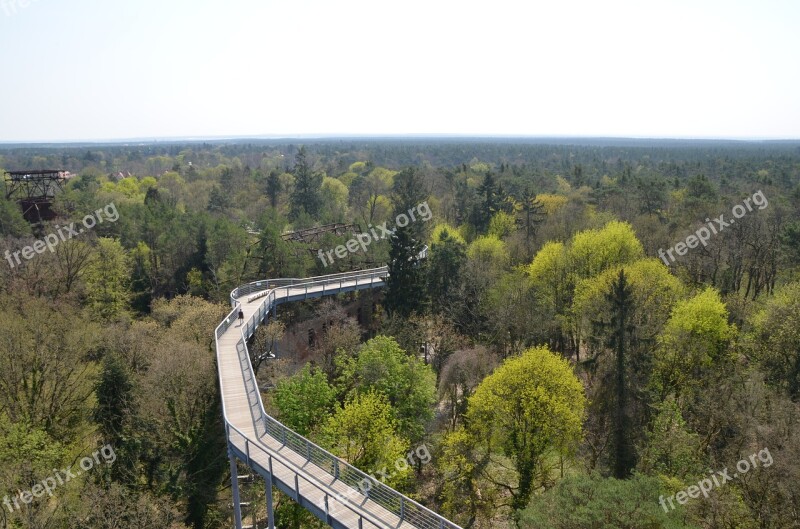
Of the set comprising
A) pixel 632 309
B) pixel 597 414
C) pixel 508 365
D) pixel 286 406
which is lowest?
pixel 597 414

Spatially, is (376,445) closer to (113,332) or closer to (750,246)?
(113,332)

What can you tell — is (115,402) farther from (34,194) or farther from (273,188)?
(273,188)

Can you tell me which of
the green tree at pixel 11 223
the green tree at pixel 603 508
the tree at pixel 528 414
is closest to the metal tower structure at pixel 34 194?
the green tree at pixel 11 223

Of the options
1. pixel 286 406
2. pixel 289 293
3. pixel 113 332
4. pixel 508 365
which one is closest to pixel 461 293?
pixel 289 293

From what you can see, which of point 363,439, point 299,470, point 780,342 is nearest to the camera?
point 299,470

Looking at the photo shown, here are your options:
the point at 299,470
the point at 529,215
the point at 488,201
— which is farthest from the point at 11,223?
the point at 529,215

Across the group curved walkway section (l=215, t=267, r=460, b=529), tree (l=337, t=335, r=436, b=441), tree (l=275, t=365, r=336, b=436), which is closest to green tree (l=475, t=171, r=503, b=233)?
tree (l=337, t=335, r=436, b=441)
